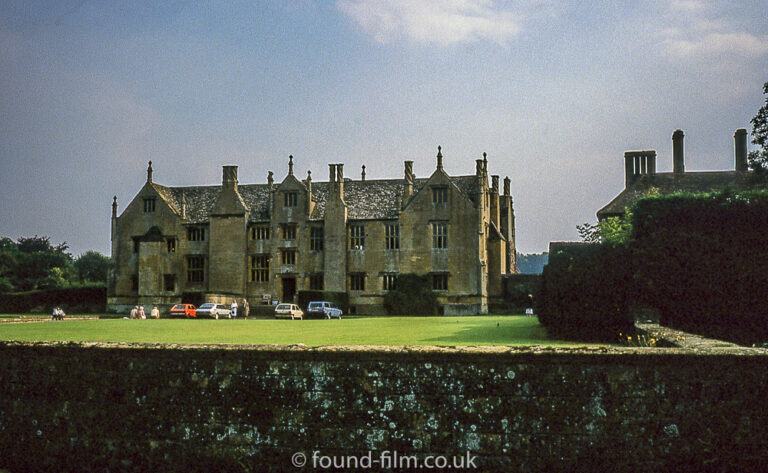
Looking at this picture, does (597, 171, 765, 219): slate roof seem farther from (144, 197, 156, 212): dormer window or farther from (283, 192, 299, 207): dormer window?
(144, 197, 156, 212): dormer window

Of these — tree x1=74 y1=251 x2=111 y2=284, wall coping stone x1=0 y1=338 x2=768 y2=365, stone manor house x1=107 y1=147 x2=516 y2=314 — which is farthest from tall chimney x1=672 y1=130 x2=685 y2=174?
tree x1=74 y1=251 x2=111 y2=284

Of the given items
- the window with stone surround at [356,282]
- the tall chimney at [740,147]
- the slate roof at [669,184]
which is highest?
the tall chimney at [740,147]

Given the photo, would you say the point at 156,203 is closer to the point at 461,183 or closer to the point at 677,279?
the point at 461,183

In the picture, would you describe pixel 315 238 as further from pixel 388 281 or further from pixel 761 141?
pixel 761 141

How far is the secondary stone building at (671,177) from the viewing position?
63219mm

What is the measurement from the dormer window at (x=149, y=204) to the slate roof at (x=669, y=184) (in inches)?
1589

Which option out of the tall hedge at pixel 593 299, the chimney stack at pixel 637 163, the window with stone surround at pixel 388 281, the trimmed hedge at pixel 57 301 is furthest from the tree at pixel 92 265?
the tall hedge at pixel 593 299

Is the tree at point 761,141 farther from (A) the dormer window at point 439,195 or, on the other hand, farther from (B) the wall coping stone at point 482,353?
(B) the wall coping stone at point 482,353

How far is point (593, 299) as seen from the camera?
71.1 feet

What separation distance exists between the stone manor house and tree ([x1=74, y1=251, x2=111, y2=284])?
198 ft

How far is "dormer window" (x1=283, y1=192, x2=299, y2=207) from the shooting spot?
197 ft

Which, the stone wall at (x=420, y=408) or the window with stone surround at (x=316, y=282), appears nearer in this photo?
the stone wall at (x=420, y=408)

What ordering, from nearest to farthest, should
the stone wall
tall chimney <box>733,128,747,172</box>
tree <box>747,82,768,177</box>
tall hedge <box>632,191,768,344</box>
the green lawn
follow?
1. the stone wall
2. the green lawn
3. tall hedge <box>632,191,768,344</box>
4. tree <box>747,82,768,177</box>
5. tall chimney <box>733,128,747,172</box>

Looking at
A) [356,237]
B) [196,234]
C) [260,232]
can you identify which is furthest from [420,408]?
[196,234]
